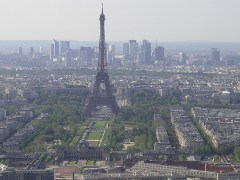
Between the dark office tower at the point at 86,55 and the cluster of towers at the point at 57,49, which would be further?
the cluster of towers at the point at 57,49

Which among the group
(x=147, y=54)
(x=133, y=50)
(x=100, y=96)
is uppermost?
(x=133, y=50)

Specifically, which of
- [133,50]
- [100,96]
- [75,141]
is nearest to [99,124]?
[100,96]

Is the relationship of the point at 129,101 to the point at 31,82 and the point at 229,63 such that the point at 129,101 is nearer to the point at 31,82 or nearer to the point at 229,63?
the point at 31,82

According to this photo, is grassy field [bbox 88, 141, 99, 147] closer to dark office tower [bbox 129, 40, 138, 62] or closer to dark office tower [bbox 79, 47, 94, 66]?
dark office tower [bbox 79, 47, 94, 66]

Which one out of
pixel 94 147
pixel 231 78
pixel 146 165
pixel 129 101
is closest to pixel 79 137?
pixel 94 147

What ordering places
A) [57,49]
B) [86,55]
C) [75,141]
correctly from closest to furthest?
1. [75,141]
2. [86,55]
3. [57,49]

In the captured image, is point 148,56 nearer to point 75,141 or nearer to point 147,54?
point 147,54

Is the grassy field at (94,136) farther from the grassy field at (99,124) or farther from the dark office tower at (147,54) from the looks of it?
the dark office tower at (147,54)

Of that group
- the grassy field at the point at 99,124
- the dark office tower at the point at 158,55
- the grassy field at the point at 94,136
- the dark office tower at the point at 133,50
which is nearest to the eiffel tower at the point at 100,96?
the grassy field at the point at 99,124

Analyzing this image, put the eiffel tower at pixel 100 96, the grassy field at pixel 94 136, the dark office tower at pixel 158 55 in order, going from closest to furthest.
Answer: the grassy field at pixel 94 136
the eiffel tower at pixel 100 96
the dark office tower at pixel 158 55
